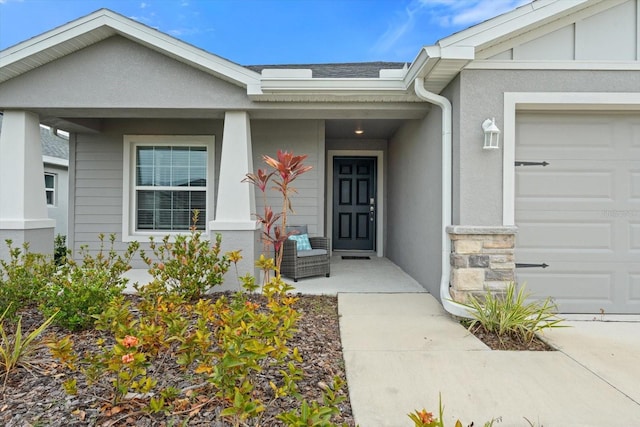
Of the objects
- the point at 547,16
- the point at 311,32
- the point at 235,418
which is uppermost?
the point at 311,32

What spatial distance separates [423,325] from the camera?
11.4ft

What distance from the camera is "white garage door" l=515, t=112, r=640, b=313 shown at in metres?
3.77

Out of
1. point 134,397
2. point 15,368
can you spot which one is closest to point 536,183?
point 134,397

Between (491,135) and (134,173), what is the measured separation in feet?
18.3

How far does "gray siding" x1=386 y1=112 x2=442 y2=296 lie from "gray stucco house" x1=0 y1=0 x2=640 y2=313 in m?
0.05

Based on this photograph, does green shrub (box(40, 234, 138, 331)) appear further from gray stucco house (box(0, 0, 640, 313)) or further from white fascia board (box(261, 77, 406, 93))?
white fascia board (box(261, 77, 406, 93))

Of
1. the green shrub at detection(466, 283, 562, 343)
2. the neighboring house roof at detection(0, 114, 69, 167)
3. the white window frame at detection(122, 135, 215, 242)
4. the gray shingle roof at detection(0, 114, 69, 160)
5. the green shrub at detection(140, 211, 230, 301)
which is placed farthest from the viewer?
the gray shingle roof at detection(0, 114, 69, 160)

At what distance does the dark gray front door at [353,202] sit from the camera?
26.2 feet

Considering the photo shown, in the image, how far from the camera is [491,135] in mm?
3490

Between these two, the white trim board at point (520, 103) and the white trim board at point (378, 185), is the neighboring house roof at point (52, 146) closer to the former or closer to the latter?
the white trim board at point (378, 185)

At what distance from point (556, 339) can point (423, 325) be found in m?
1.14

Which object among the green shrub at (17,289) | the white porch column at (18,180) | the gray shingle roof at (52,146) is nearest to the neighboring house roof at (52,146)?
the gray shingle roof at (52,146)

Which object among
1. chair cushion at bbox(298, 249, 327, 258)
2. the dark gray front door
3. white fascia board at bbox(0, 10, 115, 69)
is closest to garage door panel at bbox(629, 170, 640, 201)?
chair cushion at bbox(298, 249, 327, 258)

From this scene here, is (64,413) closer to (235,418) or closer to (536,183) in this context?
(235,418)
